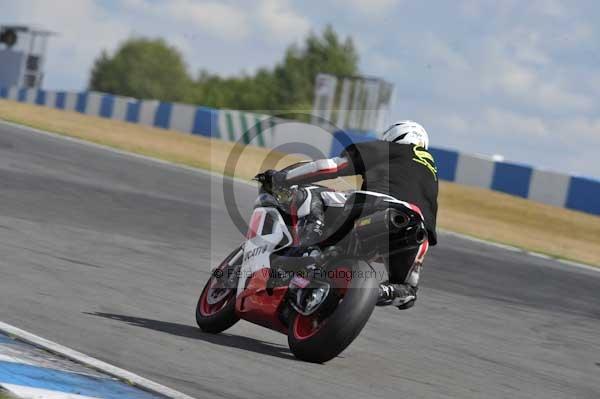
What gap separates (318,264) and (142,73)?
112m

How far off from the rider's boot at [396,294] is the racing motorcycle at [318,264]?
0.18 metres

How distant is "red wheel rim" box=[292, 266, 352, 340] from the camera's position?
5.98 meters

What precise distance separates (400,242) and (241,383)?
1.21 metres

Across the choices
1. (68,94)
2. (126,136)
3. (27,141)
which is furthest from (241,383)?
(68,94)

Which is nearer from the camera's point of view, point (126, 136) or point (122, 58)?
point (126, 136)

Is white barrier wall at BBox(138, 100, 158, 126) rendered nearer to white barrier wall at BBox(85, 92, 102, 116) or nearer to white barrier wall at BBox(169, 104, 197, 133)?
white barrier wall at BBox(169, 104, 197, 133)

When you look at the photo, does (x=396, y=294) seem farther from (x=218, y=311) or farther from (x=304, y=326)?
(x=218, y=311)

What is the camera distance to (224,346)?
257 inches

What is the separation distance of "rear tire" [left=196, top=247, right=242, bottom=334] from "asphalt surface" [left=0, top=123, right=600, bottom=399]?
0.28ft

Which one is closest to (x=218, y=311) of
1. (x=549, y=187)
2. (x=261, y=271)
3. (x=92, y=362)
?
(x=261, y=271)

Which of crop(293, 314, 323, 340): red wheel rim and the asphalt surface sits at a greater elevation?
crop(293, 314, 323, 340): red wheel rim

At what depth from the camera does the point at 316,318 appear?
244 inches

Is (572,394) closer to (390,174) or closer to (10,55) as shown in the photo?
(390,174)

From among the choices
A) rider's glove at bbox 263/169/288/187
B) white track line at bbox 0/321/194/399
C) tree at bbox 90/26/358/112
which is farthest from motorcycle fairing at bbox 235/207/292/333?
tree at bbox 90/26/358/112
